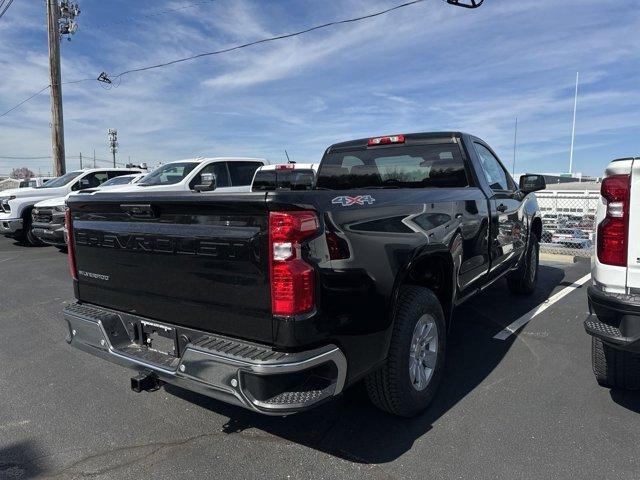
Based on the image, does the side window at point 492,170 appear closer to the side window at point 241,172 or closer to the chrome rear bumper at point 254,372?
the chrome rear bumper at point 254,372

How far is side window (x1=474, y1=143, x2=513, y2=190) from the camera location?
188 inches

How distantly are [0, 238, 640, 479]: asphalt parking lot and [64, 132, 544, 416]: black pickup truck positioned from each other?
0.33 m

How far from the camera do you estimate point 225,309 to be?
2.46 meters

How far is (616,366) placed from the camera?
336cm

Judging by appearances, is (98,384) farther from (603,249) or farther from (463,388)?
(603,249)

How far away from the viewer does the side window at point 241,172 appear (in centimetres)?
1046

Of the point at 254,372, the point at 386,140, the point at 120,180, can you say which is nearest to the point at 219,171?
the point at 120,180

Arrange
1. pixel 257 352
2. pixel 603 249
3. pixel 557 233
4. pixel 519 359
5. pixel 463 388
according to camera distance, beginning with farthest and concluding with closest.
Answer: pixel 557 233
pixel 519 359
pixel 463 388
pixel 603 249
pixel 257 352

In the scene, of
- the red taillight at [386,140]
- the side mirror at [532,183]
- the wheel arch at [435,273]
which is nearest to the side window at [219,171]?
the red taillight at [386,140]

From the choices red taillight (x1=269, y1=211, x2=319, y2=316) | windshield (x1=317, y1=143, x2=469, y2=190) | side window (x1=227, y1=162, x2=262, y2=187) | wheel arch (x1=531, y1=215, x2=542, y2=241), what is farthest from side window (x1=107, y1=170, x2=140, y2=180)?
red taillight (x1=269, y1=211, x2=319, y2=316)

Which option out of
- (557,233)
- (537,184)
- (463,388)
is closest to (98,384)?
(463,388)

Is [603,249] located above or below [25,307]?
above

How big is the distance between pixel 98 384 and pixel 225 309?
1971 millimetres

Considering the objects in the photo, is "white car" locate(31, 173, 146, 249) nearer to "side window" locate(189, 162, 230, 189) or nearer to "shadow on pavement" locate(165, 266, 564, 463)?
"side window" locate(189, 162, 230, 189)
